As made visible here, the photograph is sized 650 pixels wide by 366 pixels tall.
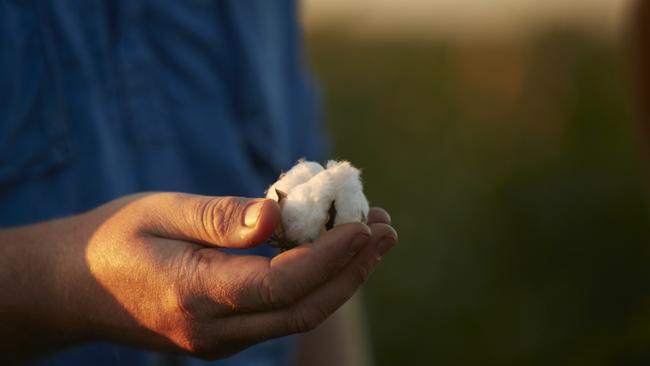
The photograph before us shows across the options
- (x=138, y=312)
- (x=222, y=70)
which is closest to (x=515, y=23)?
(x=222, y=70)

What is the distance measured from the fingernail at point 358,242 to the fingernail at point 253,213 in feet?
0.46

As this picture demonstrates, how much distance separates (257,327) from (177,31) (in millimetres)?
867

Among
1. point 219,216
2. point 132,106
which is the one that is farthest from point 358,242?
point 132,106

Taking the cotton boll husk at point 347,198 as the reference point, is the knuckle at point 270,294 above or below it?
below

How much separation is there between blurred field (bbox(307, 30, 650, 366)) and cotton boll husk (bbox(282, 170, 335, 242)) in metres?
3.58

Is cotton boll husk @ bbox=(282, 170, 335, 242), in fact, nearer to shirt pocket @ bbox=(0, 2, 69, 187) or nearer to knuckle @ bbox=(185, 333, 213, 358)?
knuckle @ bbox=(185, 333, 213, 358)

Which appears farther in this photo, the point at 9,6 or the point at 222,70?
the point at 222,70

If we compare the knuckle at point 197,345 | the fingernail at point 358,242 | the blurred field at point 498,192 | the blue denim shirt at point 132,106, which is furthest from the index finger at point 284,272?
the blurred field at point 498,192

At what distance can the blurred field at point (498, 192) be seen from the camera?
4.97 meters

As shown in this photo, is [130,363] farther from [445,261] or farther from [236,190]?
[445,261]

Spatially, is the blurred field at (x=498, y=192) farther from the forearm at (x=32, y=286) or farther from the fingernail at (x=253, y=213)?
the fingernail at (x=253, y=213)

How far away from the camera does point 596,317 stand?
16.6 ft

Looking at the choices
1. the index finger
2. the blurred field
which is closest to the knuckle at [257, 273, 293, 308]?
the index finger

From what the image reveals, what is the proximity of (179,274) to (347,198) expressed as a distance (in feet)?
0.93
